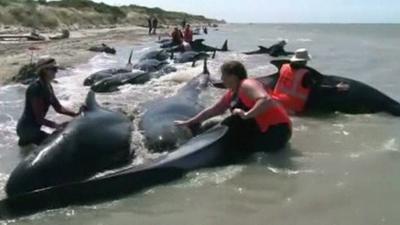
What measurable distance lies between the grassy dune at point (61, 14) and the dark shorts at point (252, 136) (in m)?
52.1

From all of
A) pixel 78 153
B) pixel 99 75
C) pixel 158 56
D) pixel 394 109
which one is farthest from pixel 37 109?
pixel 158 56

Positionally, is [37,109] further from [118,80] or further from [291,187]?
[118,80]

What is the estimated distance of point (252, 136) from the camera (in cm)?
898

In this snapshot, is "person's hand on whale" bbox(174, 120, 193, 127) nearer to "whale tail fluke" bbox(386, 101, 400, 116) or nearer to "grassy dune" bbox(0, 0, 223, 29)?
"whale tail fluke" bbox(386, 101, 400, 116)

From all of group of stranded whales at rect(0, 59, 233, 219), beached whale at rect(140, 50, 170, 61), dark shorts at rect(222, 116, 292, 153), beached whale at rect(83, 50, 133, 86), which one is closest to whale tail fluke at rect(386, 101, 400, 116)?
dark shorts at rect(222, 116, 292, 153)

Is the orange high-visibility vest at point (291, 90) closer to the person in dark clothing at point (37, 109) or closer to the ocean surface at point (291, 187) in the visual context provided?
the ocean surface at point (291, 187)

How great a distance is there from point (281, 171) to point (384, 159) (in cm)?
176

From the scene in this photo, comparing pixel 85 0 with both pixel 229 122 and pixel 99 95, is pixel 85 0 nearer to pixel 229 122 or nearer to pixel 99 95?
pixel 99 95

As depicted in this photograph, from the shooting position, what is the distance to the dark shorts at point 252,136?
344 inches

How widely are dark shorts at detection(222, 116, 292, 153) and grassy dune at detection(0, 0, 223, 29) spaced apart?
52.1 meters

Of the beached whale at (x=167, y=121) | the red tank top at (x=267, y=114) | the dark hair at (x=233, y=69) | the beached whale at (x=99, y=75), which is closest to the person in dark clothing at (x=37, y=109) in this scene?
the beached whale at (x=167, y=121)

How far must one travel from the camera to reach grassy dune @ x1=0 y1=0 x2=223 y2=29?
60125 mm

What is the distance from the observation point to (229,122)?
8742mm

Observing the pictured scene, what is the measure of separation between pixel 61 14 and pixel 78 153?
6954 cm
